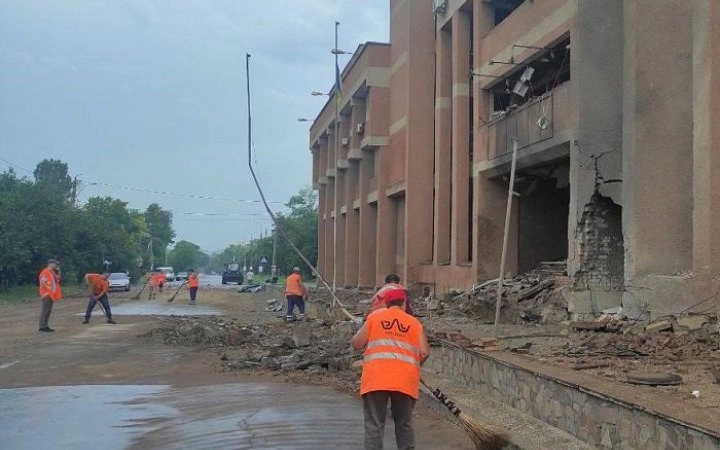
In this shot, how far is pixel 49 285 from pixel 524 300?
11.9 meters

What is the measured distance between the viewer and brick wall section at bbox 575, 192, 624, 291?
1609cm

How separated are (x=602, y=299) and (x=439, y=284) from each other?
30.0 feet

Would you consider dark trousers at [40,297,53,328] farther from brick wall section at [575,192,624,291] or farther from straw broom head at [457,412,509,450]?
straw broom head at [457,412,509,450]

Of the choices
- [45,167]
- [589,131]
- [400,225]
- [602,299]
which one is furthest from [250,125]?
[45,167]

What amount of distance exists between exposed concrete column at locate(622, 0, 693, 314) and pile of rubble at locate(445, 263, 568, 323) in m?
3.30

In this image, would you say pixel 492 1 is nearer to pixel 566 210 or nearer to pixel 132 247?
pixel 566 210

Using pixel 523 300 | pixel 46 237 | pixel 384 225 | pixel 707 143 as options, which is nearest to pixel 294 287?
pixel 523 300

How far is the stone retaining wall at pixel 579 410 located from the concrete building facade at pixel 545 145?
4.40 metres

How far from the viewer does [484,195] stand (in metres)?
22.0

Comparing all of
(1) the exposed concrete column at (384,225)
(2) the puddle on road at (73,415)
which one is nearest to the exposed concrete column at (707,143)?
(2) the puddle on road at (73,415)

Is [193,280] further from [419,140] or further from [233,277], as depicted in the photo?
[233,277]

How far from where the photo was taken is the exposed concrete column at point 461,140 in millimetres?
23688

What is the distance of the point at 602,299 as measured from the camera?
16156 mm

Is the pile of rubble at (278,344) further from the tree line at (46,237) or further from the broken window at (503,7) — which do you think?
the tree line at (46,237)
